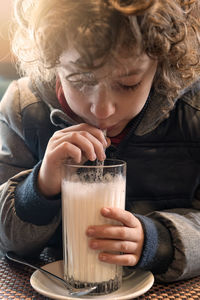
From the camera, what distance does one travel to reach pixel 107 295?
2.43 feet

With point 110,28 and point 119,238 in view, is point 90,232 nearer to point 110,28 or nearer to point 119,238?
point 119,238

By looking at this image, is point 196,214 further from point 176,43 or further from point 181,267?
point 176,43

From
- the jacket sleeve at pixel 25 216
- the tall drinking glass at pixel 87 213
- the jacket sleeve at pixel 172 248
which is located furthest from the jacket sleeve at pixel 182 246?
the jacket sleeve at pixel 25 216

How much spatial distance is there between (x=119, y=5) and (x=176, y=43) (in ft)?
0.51

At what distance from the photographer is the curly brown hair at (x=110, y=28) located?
68 centimetres

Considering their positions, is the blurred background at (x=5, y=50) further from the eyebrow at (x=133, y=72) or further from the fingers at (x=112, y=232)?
the fingers at (x=112, y=232)

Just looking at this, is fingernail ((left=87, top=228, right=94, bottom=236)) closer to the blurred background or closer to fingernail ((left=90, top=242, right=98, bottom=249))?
fingernail ((left=90, top=242, right=98, bottom=249))

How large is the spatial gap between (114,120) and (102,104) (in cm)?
8

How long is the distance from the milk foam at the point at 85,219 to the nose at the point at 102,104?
11cm

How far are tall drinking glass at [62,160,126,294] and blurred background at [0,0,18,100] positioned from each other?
489mm

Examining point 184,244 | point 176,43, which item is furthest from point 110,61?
point 184,244

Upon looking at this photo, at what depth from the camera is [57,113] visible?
95 cm

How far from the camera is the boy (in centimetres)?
70

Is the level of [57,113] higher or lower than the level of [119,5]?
lower
